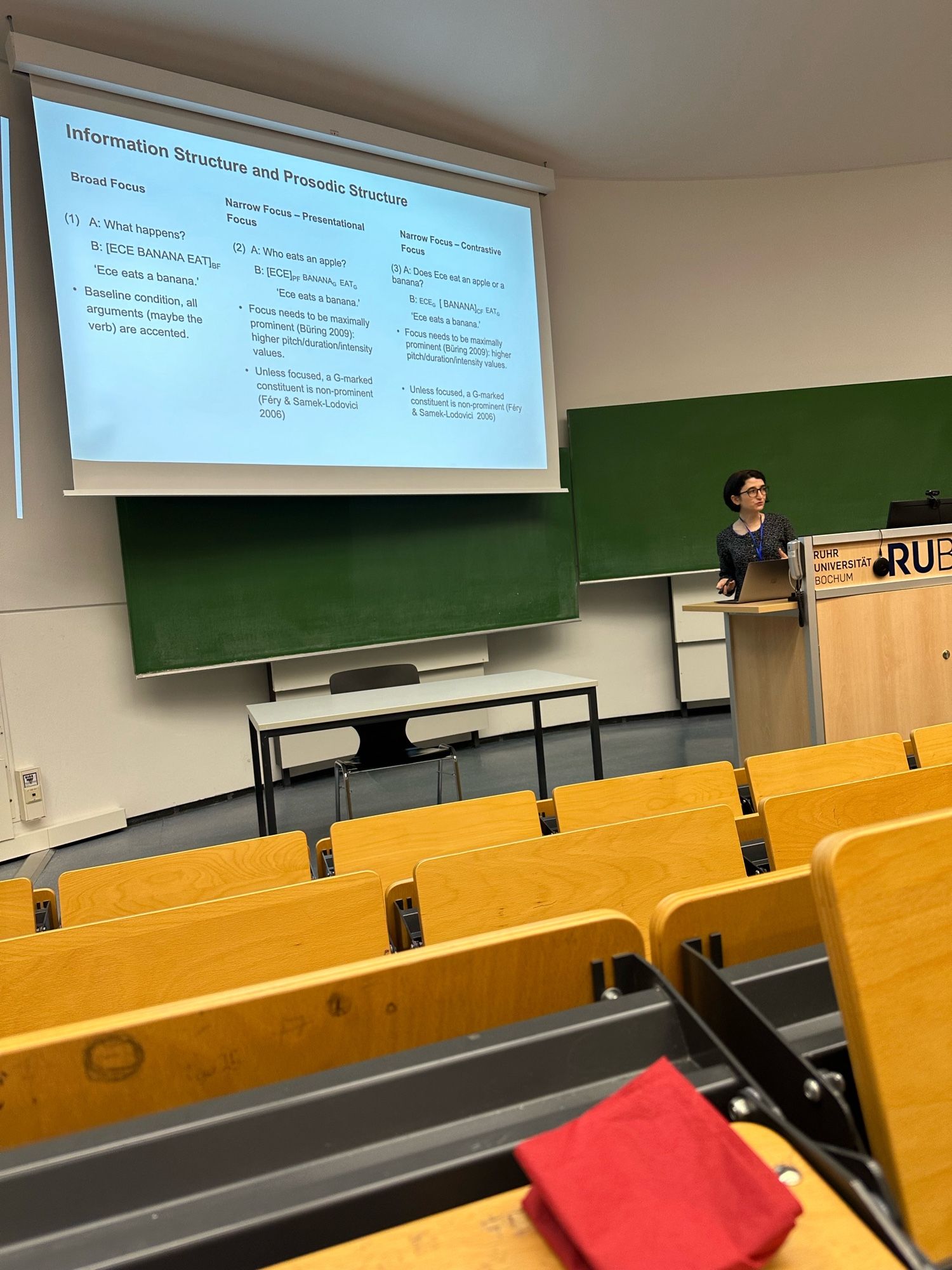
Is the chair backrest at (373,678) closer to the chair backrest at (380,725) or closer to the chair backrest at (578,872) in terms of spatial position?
the chair backrest at (380,725)

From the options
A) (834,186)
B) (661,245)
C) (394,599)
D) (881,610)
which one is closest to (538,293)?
(661,245)

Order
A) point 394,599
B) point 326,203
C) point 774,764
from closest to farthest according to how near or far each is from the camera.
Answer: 1. point 774,764
2. point 326,203
3. point 394,599

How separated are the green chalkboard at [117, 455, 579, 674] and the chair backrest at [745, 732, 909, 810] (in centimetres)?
350

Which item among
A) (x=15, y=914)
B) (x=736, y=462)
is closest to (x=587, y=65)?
(x=736, y=462)

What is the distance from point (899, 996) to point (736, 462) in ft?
19.9

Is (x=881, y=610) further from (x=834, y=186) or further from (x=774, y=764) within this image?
(x=834, y=186)

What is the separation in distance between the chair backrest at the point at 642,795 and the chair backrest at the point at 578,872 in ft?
1.34

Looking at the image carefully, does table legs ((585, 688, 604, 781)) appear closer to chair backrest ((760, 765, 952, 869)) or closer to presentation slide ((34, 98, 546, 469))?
chair backrest ((760, 765, 952, 869))

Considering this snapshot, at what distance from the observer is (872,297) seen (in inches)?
258

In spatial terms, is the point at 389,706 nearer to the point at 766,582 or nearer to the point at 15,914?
the point at 766,582

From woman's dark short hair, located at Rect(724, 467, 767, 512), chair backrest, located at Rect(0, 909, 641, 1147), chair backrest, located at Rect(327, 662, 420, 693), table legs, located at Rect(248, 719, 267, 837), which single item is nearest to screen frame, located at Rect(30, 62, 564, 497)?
chair backrest, located at Rect(327, 662, 420, 693)

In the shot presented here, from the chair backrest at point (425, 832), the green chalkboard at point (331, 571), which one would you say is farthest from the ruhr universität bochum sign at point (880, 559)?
the green chalkboard at point (331, 571)

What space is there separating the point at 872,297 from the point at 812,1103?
727cm

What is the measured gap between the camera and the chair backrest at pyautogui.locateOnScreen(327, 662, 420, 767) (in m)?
3.86
